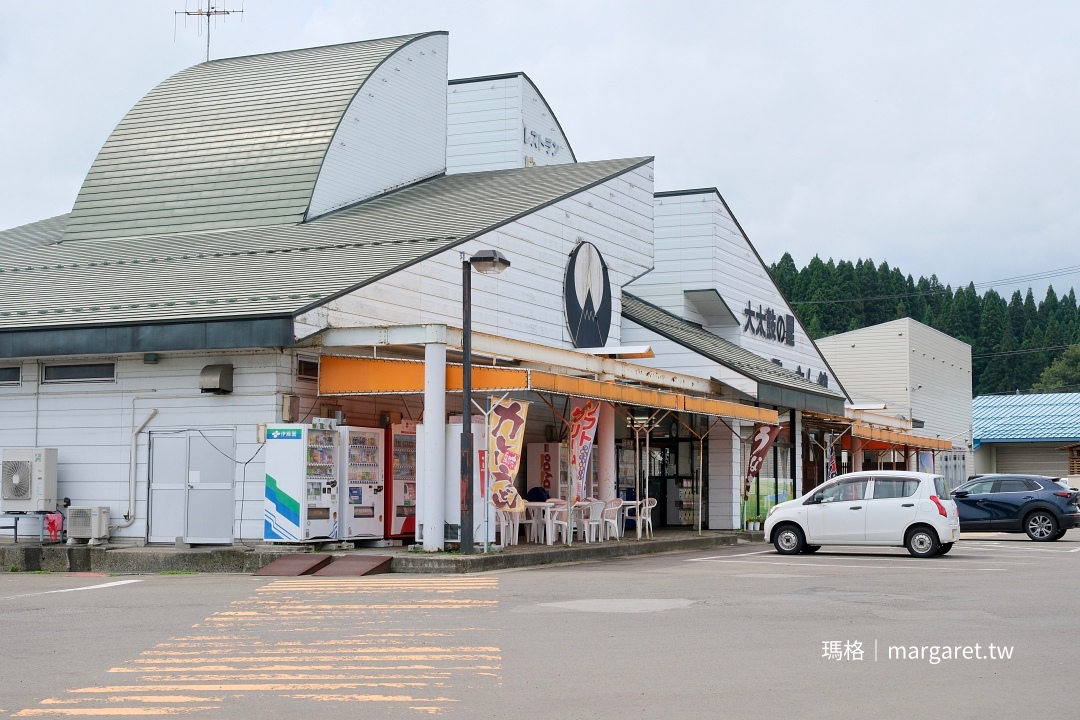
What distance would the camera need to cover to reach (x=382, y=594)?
1427 centimetres

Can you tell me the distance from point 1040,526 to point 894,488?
28.3ft

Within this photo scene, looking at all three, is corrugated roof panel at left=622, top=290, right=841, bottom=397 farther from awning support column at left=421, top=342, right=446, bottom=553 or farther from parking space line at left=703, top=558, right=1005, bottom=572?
awning support column at left=421, top=342, right=446, bottom=553

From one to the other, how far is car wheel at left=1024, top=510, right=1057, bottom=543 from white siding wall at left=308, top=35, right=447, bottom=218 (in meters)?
16.4

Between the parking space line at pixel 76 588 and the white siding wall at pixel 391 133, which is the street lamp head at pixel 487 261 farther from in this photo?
the white siding wall at pixel 391 133

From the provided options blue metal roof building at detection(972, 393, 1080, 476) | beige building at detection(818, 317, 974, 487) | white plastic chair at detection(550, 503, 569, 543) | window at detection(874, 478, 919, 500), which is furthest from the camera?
blue metal roof building at detection(972, 393, 1080, 476)

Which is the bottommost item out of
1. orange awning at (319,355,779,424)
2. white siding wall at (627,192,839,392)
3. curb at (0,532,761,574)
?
curb at (0,532,761,574)

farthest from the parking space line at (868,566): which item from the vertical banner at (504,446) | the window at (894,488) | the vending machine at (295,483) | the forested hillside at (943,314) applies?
the forested hillside at (943,314)

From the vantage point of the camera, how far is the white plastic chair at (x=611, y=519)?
22594 mm

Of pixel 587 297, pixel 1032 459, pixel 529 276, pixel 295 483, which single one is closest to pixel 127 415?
pixel 295 483

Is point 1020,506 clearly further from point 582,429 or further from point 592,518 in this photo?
point 582,429

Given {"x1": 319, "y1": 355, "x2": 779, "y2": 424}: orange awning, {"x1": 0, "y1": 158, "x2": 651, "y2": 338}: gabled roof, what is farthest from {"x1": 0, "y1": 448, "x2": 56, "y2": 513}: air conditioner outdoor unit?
{"x1": 319, "y1": 355, "x2": 779, "y2": 424}: orange awning

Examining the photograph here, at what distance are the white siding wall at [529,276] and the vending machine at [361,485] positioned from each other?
185 cm

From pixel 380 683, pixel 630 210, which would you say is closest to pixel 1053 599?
pixel 380 683

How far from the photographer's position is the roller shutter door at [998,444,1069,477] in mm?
66438
